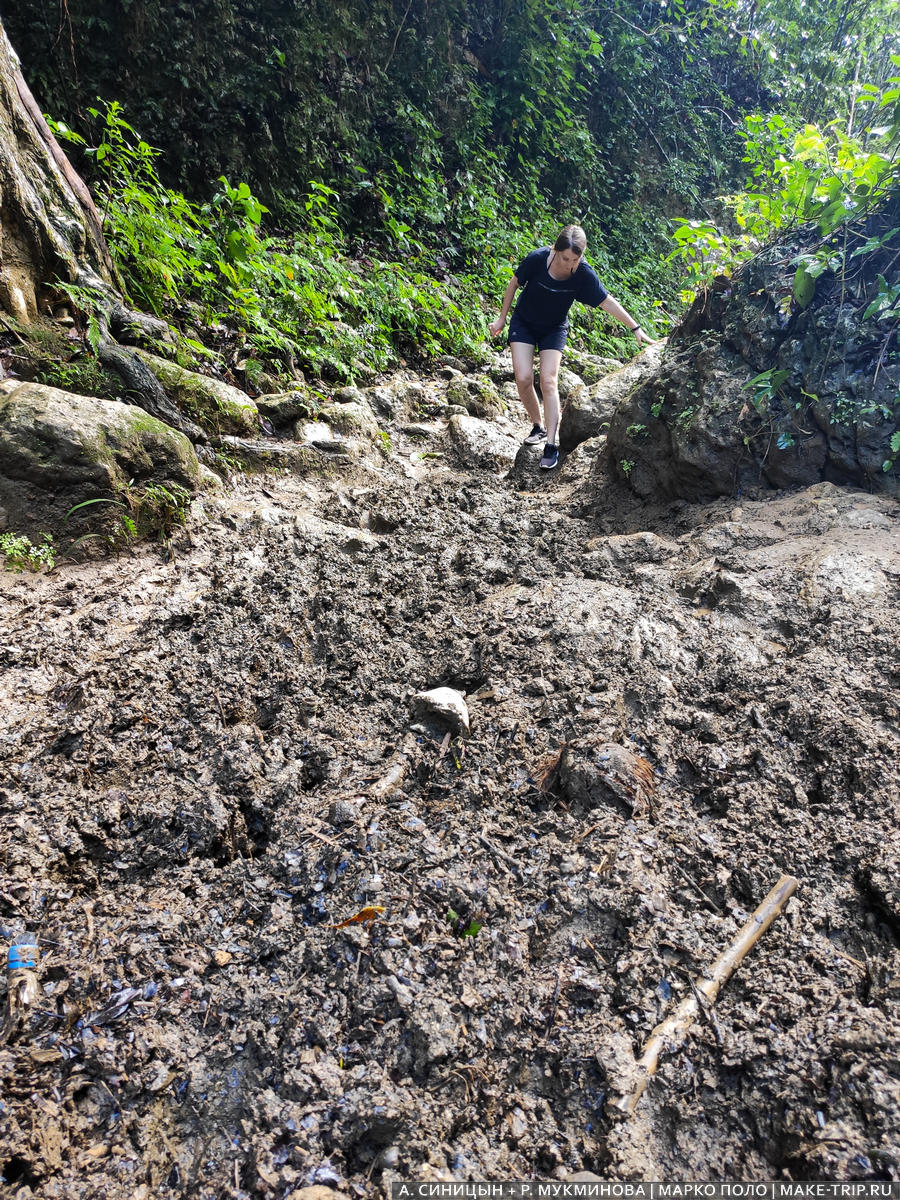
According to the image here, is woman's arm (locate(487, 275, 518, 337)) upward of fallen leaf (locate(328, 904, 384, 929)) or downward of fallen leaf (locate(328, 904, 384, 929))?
upward

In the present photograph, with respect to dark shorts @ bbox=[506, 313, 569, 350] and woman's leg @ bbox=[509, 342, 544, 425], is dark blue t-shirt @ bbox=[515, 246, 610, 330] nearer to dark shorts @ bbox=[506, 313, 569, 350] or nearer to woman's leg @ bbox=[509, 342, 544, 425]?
dark shorts @ bbox=[506, 313, 569, 350]

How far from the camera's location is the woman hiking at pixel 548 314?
4.89m

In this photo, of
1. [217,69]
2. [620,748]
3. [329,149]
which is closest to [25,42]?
[217,69]

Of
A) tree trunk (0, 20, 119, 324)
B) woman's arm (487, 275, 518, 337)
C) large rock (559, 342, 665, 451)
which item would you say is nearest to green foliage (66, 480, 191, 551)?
tree trunk (0, 20, 119, 324)

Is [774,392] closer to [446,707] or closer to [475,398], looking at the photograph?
[446,707]

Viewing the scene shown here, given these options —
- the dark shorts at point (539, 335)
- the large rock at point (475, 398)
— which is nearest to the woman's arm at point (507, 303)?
the dark shorts at point (539, 335)

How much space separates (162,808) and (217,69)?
7.74 meters

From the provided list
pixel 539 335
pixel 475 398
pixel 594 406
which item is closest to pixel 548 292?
pixel 539 335

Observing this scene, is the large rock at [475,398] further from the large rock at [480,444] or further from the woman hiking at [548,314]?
the woman hiking at [548,314]

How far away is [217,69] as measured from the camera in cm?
645

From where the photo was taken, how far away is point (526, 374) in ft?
17.0

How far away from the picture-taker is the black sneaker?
4.92 metres

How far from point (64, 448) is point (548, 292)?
148 inches

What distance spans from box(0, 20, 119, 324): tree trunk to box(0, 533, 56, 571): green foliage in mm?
1268
